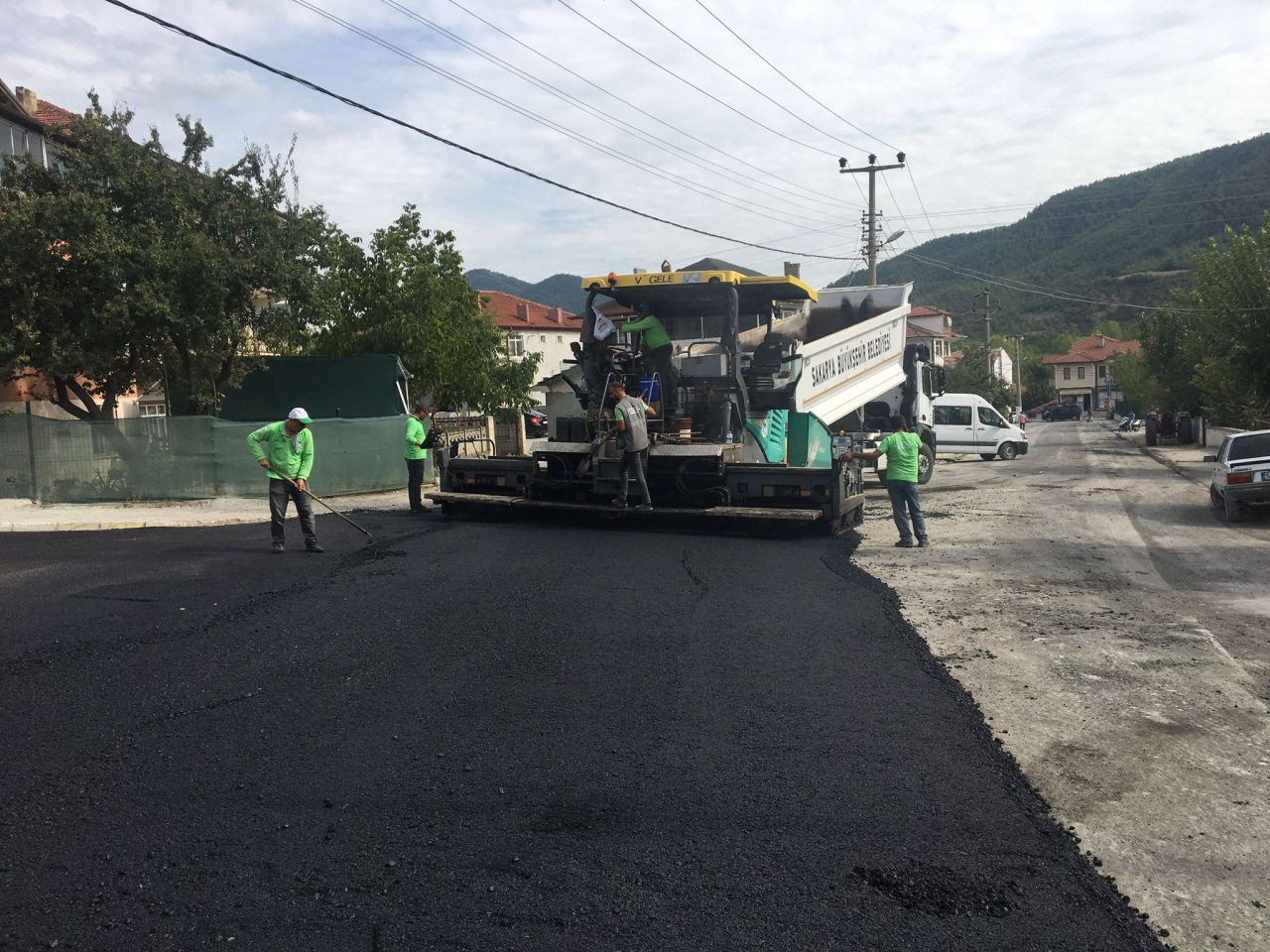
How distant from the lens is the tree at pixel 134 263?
16891 millimetres

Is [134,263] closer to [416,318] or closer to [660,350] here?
[416,318]

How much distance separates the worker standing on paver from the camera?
460 inches

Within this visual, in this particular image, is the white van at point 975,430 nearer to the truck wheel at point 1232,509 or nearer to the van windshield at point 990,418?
the van windshield at point 990,418

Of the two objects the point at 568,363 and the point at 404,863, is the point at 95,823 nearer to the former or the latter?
the point at 404,863

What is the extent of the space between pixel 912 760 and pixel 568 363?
8.91m

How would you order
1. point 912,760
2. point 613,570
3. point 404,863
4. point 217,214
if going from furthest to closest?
1. point 217,214
2. point 613,570
3. point 912,760
4. point 404,863

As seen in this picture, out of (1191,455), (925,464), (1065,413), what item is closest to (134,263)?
(925,464)

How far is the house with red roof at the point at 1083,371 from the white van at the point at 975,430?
274ft

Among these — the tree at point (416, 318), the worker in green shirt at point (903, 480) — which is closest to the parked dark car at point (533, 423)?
the tree at point (416, 318)

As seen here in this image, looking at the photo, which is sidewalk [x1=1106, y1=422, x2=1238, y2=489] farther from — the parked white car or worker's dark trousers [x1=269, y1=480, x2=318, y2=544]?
worker's dark trousers [x1=269, y1=480, x2=318, y2=544]

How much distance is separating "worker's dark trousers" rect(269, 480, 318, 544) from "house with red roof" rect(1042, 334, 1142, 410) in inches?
4303

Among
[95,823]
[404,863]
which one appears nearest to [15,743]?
[95,823]

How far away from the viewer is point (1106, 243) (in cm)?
15100

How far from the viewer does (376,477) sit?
1995 cm
